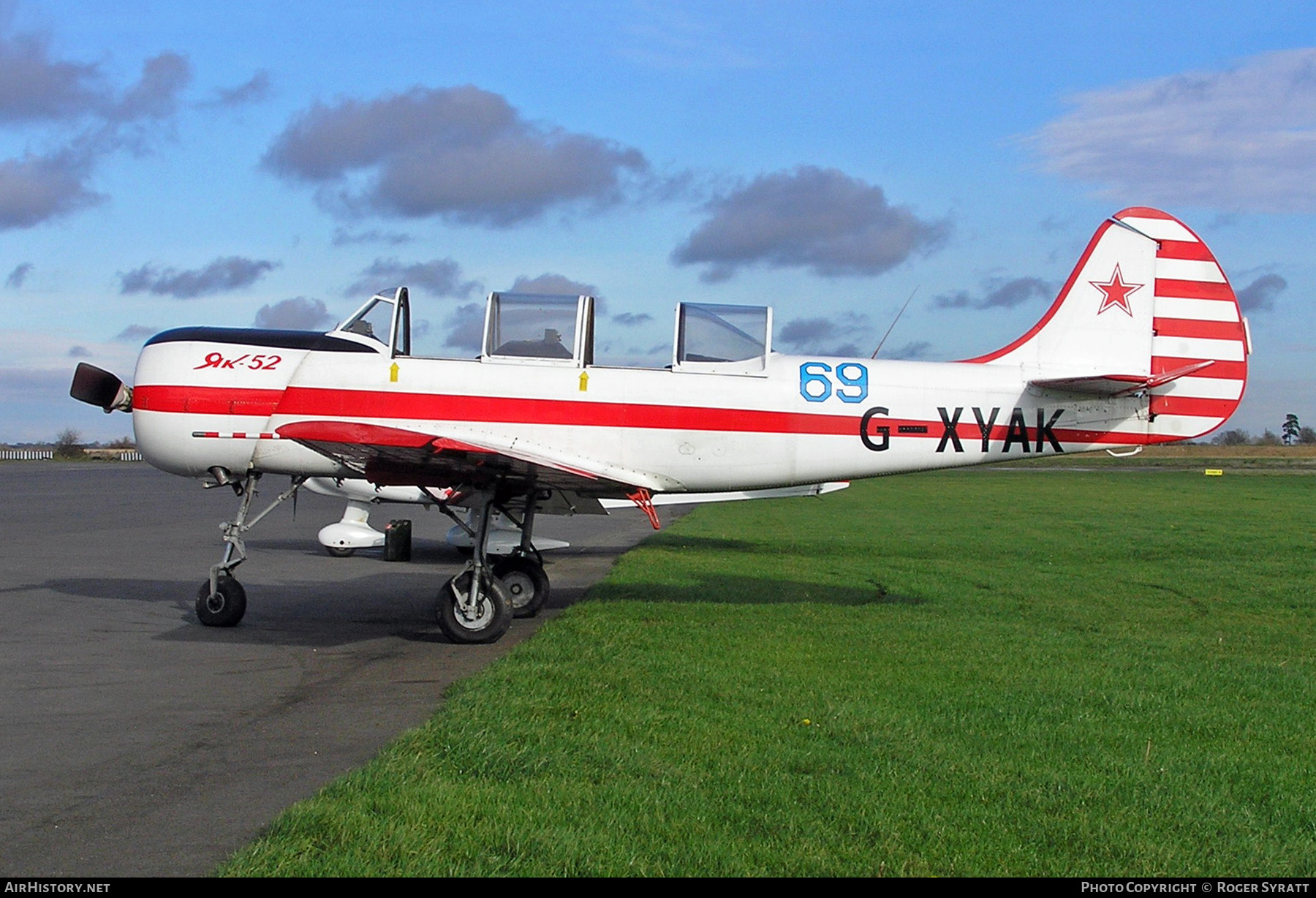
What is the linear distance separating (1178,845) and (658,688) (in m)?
3.56

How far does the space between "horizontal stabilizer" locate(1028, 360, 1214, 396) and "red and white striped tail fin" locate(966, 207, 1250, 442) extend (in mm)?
55

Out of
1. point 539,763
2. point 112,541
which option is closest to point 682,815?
point 539,763

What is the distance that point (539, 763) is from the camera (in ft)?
18.2

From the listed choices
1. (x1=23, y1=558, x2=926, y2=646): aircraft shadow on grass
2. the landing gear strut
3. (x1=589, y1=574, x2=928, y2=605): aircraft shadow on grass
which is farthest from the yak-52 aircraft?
(x1=589, y1=574, x2=928, y2=605): aircraft shadow on grass

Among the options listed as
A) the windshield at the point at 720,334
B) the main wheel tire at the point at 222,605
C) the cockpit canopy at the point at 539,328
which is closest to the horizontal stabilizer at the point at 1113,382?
the windshield at the point at 720,334

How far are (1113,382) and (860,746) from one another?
20.3 feet

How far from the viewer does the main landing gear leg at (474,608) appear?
9.91 m

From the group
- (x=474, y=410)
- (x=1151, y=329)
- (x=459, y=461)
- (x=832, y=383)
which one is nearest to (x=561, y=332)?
(x=474, y=410)

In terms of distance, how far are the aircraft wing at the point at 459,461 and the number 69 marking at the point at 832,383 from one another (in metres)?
1.54

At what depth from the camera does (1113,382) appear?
10.7 meters

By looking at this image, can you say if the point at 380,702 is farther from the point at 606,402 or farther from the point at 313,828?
the point at 606,402

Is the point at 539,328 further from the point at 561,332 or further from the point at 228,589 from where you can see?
the point at 228,589

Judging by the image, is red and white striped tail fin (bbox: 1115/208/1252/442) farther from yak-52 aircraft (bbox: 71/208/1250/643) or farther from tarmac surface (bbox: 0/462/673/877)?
tarmac surface (bbox: 0/462/673/877)

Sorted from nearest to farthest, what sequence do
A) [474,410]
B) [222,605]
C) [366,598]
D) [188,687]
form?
1. [188,687]
2. [474,410]
3. [222,605]
4. [366,598]
